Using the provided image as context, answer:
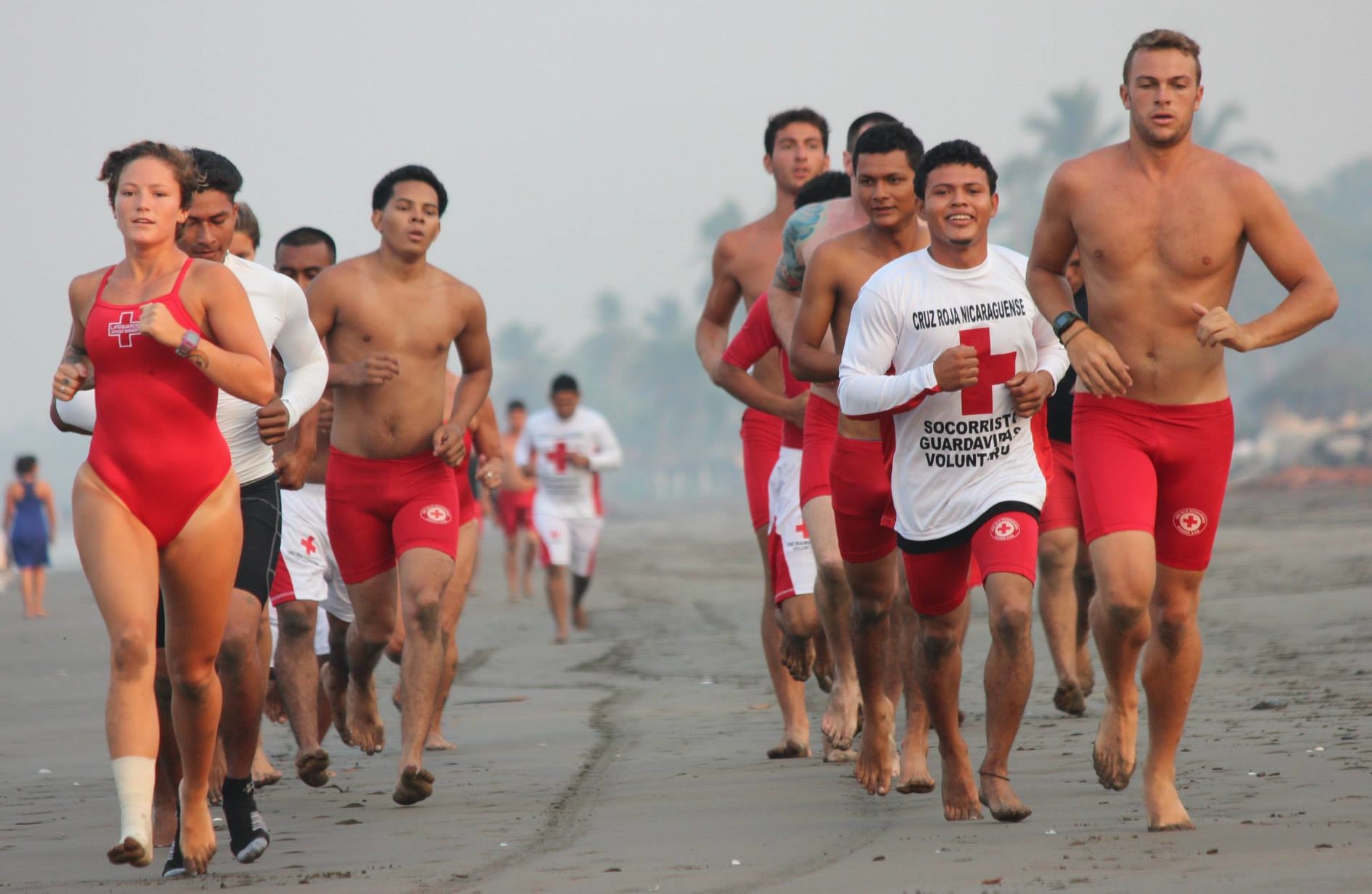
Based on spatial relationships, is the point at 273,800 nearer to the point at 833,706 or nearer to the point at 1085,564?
the point at 833,706

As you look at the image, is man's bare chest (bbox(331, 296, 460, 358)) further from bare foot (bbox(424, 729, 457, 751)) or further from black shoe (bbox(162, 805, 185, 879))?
black shoe (bbox(162, 805, 185, 879))

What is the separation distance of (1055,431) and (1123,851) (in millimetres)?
4210

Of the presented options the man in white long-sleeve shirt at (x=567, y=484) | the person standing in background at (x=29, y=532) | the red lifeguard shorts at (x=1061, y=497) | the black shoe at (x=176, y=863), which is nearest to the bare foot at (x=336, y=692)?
the black shoe at (x=176, y=863)

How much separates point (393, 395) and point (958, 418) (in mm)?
2653

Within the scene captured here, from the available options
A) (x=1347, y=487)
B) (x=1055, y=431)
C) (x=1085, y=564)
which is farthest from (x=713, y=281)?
(x=1347, y=487)

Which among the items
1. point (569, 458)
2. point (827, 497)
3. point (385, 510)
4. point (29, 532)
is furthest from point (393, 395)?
point (29, 532)

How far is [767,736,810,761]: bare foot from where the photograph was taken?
7.92 meters

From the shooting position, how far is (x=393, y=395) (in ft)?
25.4

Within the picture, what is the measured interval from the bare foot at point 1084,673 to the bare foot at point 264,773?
3835 mm

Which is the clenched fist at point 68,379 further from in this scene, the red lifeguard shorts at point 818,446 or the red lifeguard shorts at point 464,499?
the red lifeguard shorts at point 818,446

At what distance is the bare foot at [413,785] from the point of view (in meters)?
6.73

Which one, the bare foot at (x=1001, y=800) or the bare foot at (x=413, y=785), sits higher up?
the bare foot at (x=1001, y=800)

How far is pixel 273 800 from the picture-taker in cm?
741

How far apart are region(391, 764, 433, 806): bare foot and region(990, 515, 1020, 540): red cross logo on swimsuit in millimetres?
2239
